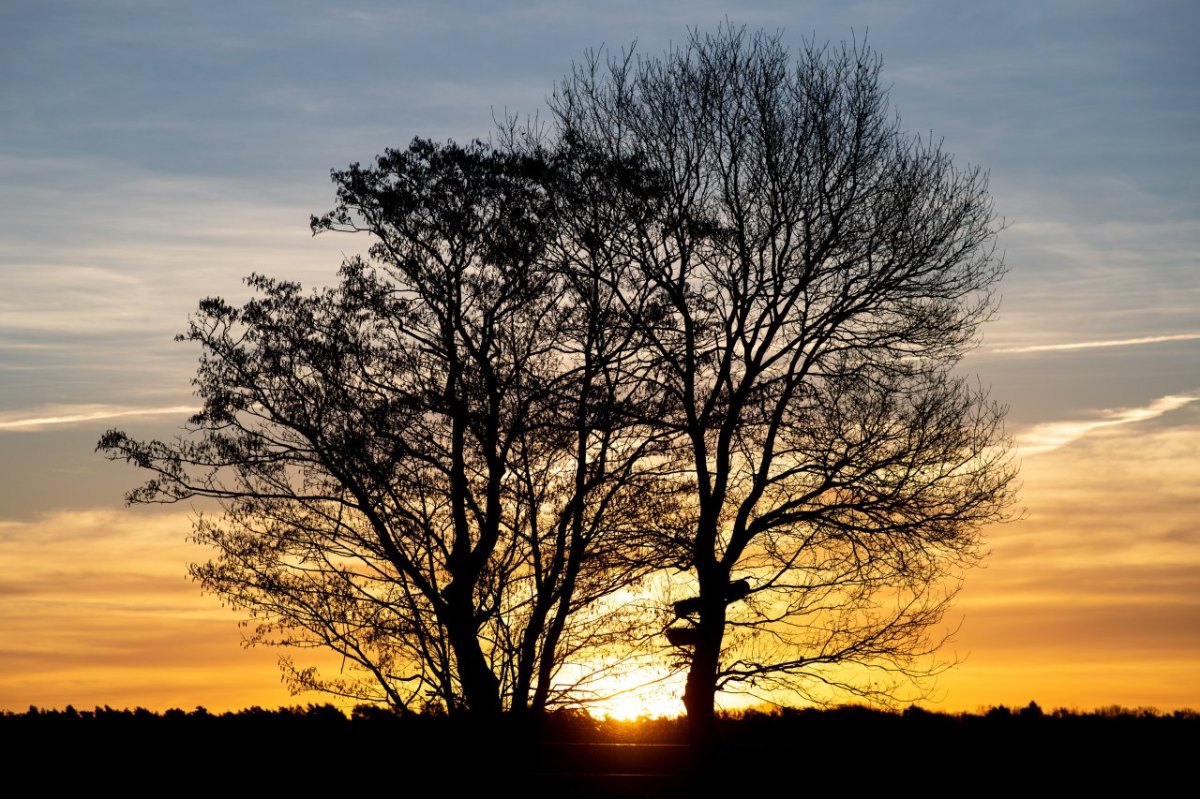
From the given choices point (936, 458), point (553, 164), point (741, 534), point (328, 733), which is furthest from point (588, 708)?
point (553, 164)

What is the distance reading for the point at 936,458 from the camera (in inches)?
987

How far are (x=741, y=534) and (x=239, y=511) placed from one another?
31.0ft

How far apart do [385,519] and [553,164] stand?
300 inches

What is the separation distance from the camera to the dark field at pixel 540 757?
18.9 meters

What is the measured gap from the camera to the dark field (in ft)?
62.0

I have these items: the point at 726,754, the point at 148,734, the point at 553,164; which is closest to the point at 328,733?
the point at 148,734

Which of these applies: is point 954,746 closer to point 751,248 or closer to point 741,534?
point 741,534

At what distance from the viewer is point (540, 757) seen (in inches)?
915

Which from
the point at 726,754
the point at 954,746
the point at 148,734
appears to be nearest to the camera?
the point at 148,734

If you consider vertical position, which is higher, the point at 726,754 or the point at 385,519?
the point at 385,519

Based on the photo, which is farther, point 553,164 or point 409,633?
point 553,164

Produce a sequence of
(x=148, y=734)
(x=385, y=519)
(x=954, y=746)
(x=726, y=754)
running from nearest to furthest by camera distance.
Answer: (x=148, y=734), (x=954, y=746), (x=726, y=754), (x=385, y=519)

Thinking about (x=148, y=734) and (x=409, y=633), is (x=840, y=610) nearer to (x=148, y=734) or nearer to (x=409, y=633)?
(x=409, y=633)

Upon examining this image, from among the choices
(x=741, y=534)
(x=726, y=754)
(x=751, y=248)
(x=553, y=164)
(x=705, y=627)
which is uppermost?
(x=553, y=164)
